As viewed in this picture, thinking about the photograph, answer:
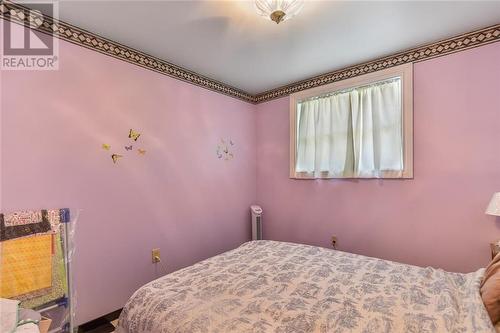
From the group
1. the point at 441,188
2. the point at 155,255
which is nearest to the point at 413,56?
the point at 441,188

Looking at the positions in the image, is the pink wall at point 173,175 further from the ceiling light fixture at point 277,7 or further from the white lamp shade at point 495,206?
the ceiling light fixture at point 277,7

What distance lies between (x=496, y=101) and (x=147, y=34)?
286 cm

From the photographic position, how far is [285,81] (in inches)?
126

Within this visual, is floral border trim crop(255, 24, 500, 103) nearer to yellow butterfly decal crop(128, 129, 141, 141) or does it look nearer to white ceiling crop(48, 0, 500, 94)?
white ceiling crop(48, 0, 500, 94)

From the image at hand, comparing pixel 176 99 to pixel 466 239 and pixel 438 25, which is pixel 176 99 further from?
pixel 466 239

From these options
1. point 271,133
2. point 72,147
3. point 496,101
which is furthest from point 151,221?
point 496,101

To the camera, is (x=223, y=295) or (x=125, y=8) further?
(x=125, y=8)

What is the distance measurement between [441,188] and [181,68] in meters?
2.77

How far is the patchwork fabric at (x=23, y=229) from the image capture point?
158 cm

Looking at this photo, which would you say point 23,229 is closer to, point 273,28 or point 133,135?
point 133,135

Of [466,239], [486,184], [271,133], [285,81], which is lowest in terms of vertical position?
[466,239]

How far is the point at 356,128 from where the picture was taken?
108 inches

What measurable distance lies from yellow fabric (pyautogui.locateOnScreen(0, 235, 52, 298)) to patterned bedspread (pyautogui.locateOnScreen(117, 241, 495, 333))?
669 millimetres

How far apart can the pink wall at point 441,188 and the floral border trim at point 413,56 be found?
0.20 ft
